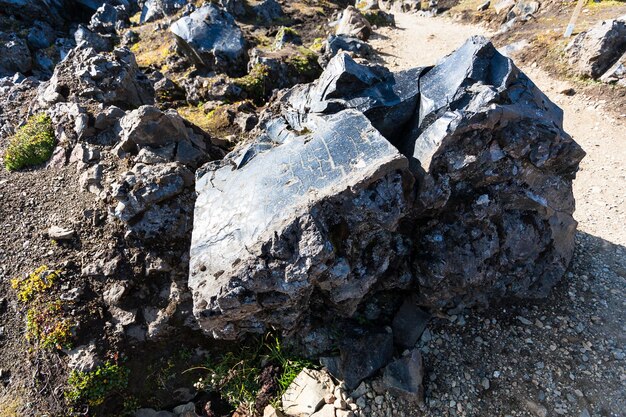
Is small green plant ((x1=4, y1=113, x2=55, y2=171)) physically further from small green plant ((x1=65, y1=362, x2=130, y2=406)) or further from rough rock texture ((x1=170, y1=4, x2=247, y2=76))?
rough rock texture ((x1=170, y1=4, x2=247, y2=76))

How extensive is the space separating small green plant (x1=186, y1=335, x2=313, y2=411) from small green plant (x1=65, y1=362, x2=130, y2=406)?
1343 millimetres

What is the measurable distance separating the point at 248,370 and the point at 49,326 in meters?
3.58

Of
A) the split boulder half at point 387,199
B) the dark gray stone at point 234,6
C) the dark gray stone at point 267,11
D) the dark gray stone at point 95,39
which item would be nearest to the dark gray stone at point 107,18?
the dark gray stone at point 95,39

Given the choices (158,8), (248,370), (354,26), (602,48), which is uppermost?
(158,8)

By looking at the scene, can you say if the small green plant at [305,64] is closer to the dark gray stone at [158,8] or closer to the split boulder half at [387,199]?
the split boulder half at [387,199]

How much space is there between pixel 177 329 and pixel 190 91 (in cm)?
933

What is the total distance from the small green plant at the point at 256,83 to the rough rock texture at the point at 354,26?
10.1 metres

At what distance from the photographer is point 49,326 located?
6.37 meters

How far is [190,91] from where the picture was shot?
42.8 feet

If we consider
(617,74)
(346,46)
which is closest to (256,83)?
(346,46)

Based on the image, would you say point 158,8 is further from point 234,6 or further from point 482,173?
point 482,173

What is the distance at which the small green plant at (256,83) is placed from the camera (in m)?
13.0

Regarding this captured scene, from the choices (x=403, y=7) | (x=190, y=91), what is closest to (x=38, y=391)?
(x=190, y=91)

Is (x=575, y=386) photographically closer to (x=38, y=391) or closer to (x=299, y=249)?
(x=299, y=249)
